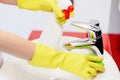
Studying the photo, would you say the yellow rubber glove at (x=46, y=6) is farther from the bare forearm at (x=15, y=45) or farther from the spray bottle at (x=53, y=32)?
the bare forearm at (x=15, y=45)

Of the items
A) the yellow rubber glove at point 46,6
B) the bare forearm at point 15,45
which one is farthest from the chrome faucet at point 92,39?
the bare forearm at point 15,45

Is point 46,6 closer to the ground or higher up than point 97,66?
higher up

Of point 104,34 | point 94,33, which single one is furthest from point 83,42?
point 104,34

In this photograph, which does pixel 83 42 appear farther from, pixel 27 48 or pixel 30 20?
pixel 30 20

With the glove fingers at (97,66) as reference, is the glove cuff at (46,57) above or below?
above

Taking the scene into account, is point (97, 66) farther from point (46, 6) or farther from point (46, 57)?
point (46, 6)

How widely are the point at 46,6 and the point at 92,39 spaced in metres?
0.21

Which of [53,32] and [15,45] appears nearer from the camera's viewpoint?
[15,45]

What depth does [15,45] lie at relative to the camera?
24.7 inches

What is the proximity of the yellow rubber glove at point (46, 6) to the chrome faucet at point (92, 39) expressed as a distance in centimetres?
5

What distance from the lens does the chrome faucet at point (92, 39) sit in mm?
736

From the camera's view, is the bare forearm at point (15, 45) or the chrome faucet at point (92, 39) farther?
the chrome faucet at point (92, 39)

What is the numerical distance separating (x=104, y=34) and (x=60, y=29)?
0.45m

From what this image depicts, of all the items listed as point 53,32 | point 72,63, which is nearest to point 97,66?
point 72,63
